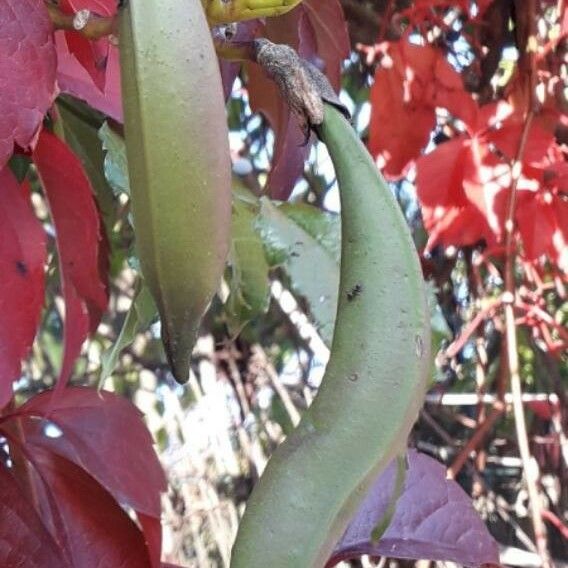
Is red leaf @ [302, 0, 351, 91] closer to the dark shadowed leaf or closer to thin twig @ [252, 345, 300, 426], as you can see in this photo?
the dark shadowed leaf

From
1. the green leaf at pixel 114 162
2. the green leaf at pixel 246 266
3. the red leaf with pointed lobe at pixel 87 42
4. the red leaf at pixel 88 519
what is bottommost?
the red leaf at pixel 88 519

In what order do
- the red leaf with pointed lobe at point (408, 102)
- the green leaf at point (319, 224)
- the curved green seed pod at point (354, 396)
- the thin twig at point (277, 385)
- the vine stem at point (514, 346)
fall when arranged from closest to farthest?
1. the curved green seed pod at point (354, 396)
2. the green leaf at point (319, 224)
3. the vine stem at point (514, 346)
4. the red leaf with pointed lobe at point (408, 102)
5. the thin twig at point (277, 385)

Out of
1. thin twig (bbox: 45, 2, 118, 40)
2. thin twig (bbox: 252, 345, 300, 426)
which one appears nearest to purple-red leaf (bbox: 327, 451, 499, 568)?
thin twig (bbox: 45, 2, 118, 40)

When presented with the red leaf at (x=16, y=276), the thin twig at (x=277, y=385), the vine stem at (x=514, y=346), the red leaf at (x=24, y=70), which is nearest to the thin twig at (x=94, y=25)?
the red leaf at (x=24, y=70)

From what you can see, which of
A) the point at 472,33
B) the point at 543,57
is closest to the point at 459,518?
the point at 543,57

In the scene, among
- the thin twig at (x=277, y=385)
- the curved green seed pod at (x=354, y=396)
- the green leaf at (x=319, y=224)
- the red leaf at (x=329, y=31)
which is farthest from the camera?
the thin twig at (x=277, y=385)

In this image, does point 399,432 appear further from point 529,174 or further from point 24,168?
point 529,174

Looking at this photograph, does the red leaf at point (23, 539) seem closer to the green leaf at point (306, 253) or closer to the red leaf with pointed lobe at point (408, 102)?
the green leaf at point (306, 253)

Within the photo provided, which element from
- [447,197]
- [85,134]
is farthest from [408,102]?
[85,134]
